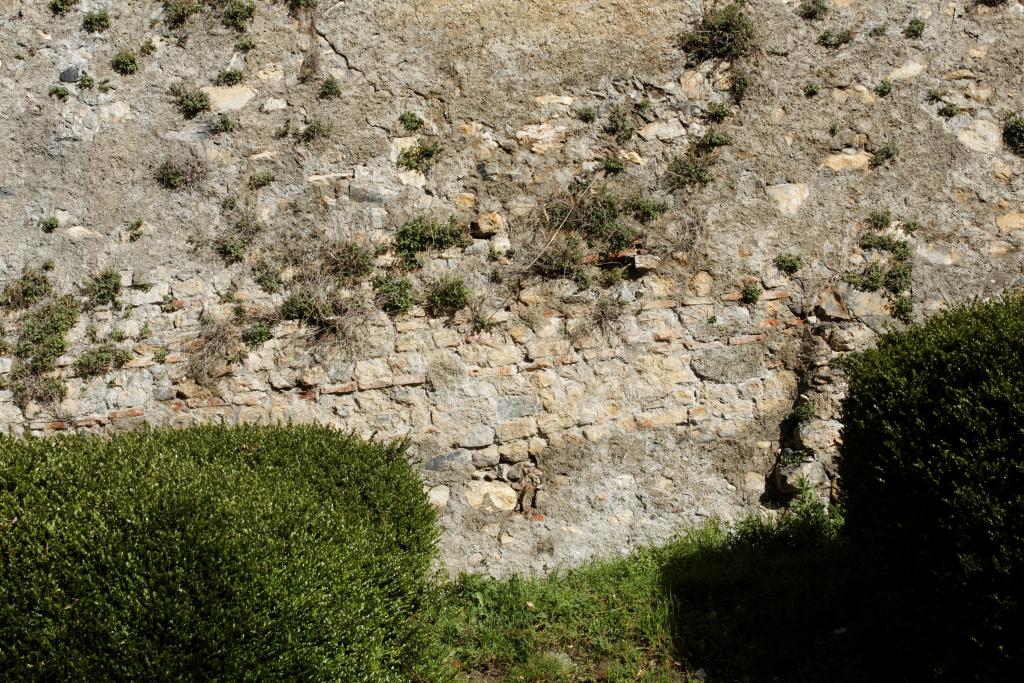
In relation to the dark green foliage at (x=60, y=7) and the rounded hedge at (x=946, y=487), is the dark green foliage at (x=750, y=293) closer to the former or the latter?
the rounded hedge at (x=946, y=487)

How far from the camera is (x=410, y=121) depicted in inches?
239

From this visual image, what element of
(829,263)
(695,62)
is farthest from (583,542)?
(695,62)

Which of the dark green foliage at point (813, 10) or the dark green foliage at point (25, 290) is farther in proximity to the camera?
the dark green foliage at point (813, 10)

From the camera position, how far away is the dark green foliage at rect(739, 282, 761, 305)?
18.7 feet

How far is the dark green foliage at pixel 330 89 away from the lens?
20.0 feet

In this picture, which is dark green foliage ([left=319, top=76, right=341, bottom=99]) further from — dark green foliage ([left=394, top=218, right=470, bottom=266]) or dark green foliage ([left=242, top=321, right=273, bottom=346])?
dark green foliage ([left=242, top=321, right=273, bottom=346])

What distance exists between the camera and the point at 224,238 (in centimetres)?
571

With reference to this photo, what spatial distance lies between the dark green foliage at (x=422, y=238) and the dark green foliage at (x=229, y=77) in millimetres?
1866

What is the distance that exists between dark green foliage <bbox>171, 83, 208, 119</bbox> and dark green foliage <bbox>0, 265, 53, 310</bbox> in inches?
64.2

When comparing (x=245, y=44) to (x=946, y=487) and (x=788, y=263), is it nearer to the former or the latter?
(x=788, y=263)

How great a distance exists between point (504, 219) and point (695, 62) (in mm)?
2146

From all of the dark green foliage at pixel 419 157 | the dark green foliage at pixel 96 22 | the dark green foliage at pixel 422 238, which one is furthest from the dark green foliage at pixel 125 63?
the dark green foliage at pixel 422 238

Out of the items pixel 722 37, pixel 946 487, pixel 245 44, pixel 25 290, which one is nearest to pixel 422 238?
pixel 245 44

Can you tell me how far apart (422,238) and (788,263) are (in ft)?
8.93
